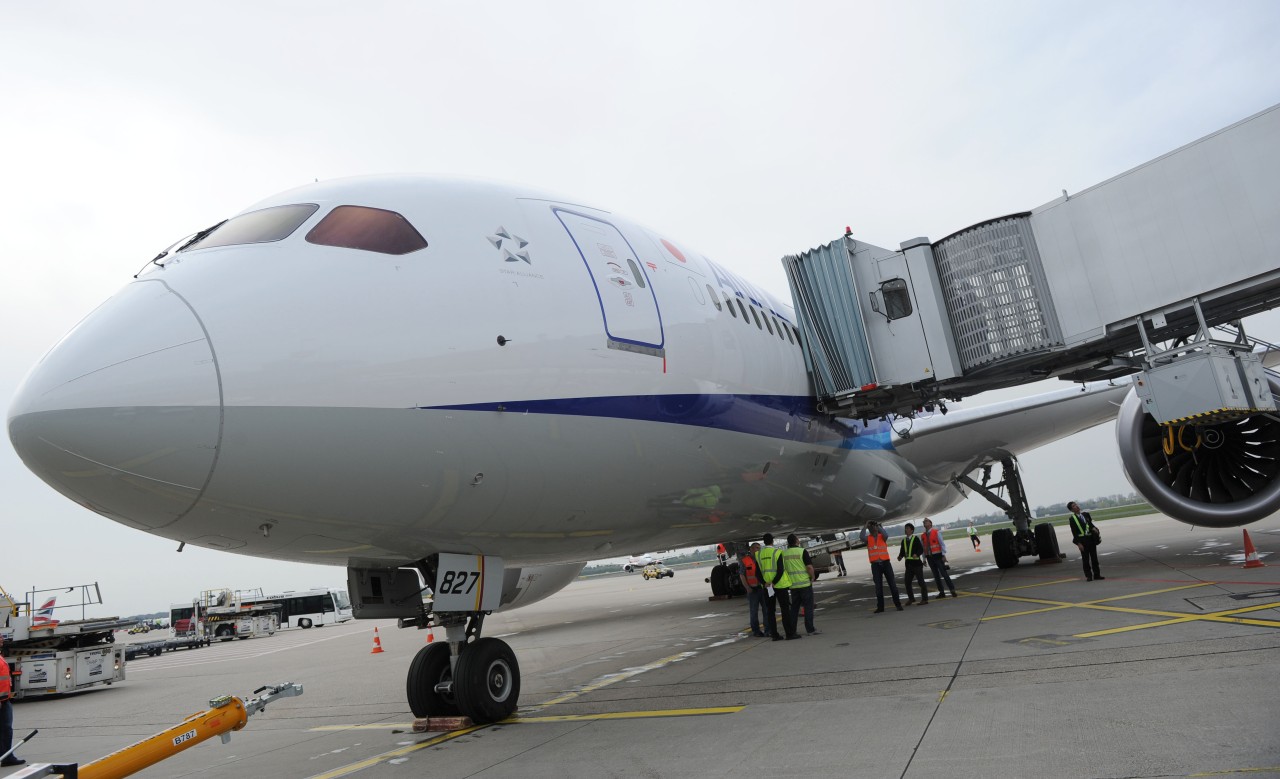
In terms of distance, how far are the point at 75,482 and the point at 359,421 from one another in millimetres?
1296

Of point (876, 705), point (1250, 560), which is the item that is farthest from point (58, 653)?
point (1250, 560)

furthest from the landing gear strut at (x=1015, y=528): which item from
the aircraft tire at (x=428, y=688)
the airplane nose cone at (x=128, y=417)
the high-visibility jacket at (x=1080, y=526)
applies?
the airplane nose cone at (x=128, y=417)

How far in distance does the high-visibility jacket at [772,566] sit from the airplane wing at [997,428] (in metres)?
3.53

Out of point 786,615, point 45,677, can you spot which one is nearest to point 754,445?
point 786,615

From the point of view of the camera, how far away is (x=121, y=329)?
4.06 meters

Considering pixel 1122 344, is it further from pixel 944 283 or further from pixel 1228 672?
pixel 1228 672

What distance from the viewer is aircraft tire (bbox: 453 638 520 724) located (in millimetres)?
5902

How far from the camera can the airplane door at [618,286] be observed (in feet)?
18.4

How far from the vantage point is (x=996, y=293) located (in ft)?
27.9

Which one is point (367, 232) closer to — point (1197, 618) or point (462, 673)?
point (462, 673)

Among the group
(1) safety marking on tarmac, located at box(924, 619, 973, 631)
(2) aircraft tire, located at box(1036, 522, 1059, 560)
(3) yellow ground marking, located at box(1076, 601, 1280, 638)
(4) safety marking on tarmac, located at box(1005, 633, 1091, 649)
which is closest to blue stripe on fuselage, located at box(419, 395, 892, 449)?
(1) safety marking on tarmac, located at box(924, 619, 973, 631)

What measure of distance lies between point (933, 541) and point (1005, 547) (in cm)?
501

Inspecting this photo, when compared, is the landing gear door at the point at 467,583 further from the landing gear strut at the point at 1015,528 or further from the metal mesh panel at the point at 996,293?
the landing gear strut at the point at 1015,528

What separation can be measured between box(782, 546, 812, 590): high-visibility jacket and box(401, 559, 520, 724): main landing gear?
390cm
